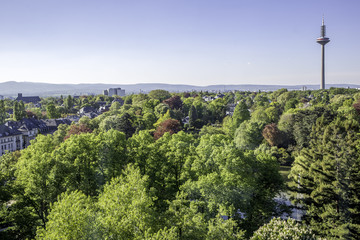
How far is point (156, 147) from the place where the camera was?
22.2 m

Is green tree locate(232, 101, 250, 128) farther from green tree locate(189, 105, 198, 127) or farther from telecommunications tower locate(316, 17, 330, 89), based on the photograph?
telecommunications tower locate(316, 17, 330, 89)

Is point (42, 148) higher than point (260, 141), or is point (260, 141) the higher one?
point (42, 148)

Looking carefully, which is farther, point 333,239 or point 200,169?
point 200,169

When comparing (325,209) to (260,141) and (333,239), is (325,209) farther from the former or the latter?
(260,141)

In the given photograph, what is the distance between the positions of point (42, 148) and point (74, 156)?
406 centimetres

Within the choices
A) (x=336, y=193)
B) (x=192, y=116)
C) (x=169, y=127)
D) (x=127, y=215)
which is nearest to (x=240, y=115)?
(x=192, y=116)

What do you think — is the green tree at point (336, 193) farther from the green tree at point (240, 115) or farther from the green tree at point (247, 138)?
the green tree at point (240, 115)

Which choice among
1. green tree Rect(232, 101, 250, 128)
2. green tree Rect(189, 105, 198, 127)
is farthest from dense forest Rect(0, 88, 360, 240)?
green tree Rect(189, 105, 198, 127)

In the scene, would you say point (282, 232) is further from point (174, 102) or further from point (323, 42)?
point (323, 42)

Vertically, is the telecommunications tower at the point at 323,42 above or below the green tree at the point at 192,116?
above

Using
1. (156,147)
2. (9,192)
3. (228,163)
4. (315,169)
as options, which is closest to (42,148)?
(9,192)

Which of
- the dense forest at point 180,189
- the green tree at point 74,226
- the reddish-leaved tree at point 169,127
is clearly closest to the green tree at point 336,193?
the dense forest at point 180,189

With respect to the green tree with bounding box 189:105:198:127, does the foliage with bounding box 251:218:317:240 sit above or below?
below

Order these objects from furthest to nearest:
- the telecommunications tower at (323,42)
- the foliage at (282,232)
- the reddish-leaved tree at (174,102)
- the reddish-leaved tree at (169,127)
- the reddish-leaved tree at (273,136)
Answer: the telecommunications tower at (323,42) → the reddish-leaved tree at (174,102) → the reddish-leaved tree at (169,127) → the reddish-leaved tree at (273,136) → the foliage at (282,232)
